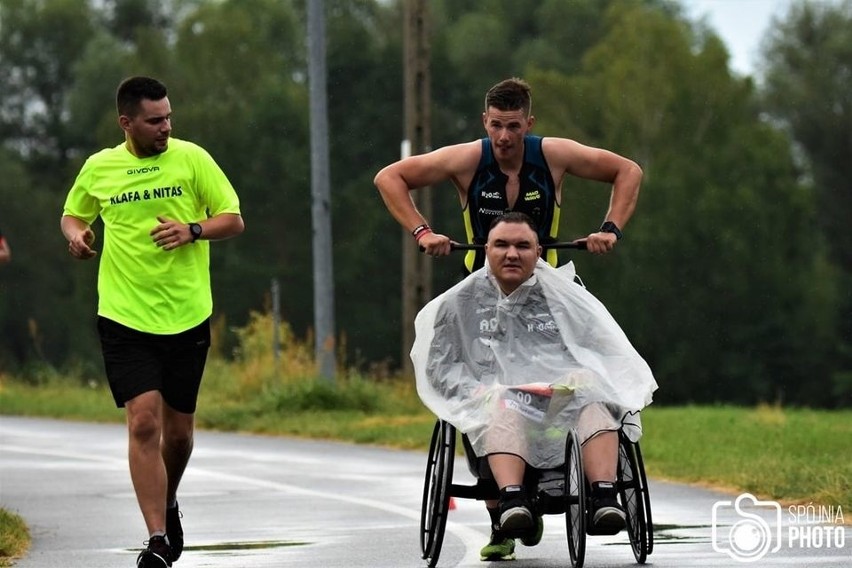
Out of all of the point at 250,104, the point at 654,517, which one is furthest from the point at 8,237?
the point at 654,517

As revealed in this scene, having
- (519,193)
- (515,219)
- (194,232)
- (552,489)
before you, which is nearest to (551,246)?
(515,219)

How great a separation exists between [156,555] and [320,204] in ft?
53.6

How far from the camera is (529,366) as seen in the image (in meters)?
9.20

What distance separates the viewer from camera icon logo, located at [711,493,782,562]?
32.2 ft

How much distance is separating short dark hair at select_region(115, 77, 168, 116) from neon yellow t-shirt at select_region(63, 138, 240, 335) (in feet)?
0.77

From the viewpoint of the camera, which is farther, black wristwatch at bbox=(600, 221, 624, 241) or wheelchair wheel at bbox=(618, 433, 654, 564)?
black wristwatch at bbox=(600, 221, 624, 241)

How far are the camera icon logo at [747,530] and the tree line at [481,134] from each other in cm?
4321

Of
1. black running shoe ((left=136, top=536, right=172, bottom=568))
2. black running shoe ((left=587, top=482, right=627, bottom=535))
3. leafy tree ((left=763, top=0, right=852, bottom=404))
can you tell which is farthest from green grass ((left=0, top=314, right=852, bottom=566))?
leafy tree ((left=763, top=0, right=852, bottom=404))

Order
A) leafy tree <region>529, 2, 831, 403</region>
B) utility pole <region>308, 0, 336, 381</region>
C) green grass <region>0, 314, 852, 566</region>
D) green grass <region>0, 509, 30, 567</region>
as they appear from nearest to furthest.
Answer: green grass <region>0, 509, 30, 567</region> < green grass <region>0, 314, 852, 566</region> < utility pole <region>308, 0, 336, 381</region> < leafy tree <region>529, 2, 831, 403</region>

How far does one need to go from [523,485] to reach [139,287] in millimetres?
1884

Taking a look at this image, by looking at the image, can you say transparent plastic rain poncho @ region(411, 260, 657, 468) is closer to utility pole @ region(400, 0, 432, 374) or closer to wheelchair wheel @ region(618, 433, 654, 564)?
wheelchair wheel @ region(618, 433, 654, 564)

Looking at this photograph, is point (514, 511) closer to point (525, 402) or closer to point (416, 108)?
point (525, 402)

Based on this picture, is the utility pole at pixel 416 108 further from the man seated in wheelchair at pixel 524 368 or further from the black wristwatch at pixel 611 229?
the man seated in wheelchair at pixel 524 368

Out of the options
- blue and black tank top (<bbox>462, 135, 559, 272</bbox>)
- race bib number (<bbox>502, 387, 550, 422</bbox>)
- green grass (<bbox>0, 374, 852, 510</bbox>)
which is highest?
blue and black tank top (<bbox>462, 135, 559, 272</bbox>)
